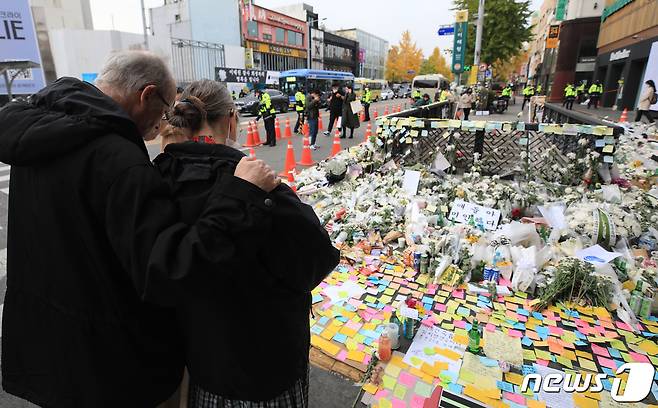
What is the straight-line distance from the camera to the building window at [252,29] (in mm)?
43969

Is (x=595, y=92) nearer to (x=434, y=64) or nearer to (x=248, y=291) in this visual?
(x=248, y=291)

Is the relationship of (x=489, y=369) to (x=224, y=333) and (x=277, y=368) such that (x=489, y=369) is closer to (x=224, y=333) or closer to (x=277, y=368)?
(x=277, y=368)

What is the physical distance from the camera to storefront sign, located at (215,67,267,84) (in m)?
34.0

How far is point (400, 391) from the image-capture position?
2.62 metres

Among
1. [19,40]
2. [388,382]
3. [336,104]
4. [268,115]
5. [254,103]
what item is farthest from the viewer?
[19,40]

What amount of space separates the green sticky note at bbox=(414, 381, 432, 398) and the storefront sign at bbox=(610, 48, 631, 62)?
26.0m

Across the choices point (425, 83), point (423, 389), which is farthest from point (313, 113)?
point (425, 83)

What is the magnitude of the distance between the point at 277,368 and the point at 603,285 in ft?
11.3

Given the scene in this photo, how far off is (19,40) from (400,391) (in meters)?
31.5

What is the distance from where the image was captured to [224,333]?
1292mm

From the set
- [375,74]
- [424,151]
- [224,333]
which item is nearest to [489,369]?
[224,333]

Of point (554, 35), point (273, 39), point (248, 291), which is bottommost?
point (248, 291)

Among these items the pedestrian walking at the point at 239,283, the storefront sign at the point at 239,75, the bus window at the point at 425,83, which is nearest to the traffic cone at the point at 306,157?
the pedestrian walking at the point at 239,283

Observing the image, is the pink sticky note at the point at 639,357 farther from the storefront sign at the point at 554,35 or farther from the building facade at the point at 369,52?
the building facade at the point at 369,52
